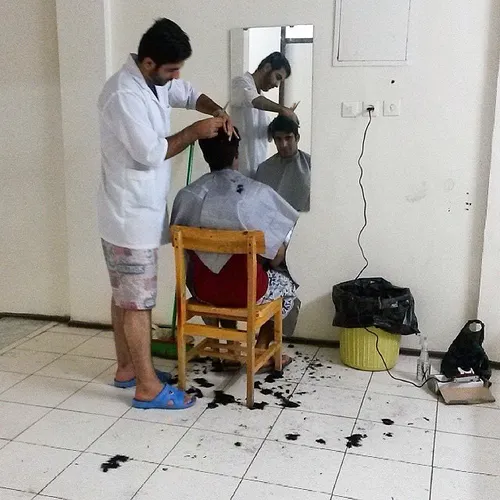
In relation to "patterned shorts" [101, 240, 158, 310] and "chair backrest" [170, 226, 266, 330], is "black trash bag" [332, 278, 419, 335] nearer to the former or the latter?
"chair backrest" [170, 226, 266, 330]

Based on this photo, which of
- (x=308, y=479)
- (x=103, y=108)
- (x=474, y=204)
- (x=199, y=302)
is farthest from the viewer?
(x=474, y=204)

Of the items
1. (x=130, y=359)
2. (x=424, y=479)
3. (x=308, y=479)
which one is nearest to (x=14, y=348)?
(x=130, y=359)

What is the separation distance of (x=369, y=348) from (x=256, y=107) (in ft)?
4.40

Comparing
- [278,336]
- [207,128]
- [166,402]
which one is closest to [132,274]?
[166,402]

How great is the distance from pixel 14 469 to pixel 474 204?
233 cm

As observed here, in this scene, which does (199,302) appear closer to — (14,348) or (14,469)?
(14,469)

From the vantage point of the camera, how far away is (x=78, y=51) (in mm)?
3385

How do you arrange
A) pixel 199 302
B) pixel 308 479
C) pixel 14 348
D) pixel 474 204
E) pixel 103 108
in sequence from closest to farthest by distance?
pixel 308 479 → pixel 103 108 → pixel 199 302 → pixel 474 204 → pixel 14 348

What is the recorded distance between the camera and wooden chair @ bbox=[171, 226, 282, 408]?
255cm

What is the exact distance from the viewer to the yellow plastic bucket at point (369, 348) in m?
3.03

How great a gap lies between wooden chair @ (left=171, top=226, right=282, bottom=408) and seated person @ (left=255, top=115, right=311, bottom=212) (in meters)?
0.65

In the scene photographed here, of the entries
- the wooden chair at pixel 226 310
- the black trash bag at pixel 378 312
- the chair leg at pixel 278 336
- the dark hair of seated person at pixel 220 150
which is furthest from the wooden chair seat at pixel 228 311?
the dark hair of seated person at pixel 220 150

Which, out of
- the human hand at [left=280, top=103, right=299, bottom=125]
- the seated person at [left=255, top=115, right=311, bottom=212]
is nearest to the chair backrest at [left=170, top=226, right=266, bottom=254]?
the seated person at [left=255, top=115, right=311, bottom=212]

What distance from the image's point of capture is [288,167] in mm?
3252
